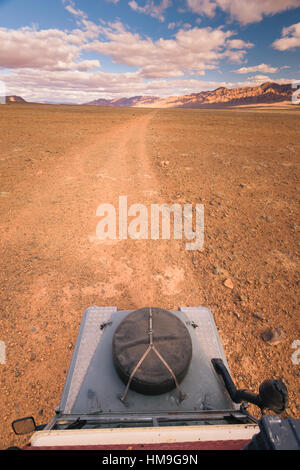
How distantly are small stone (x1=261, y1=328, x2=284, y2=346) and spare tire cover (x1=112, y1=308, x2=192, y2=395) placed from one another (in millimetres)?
2026

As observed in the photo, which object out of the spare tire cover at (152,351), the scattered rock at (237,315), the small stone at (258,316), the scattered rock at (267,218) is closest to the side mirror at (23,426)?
the spare tire cover at (152,351)

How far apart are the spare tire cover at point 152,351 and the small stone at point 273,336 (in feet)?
6.65

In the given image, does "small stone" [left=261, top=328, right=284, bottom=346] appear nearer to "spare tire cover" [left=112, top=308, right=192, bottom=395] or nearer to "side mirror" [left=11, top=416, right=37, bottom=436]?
"spare tire cover" [left=112, top=308, right=192, bottom=395]

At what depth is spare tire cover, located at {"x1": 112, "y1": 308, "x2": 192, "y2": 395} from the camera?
1669 mm

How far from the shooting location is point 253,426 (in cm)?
118

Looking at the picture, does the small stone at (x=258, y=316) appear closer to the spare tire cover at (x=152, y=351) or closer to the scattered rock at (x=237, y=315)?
the scattered rock at (x=237, y=315)

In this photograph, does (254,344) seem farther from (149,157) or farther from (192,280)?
(149,157)

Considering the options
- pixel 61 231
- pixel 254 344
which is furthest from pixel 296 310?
pixel 61 231

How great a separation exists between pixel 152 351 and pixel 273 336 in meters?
2.45

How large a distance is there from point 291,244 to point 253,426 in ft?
16.6

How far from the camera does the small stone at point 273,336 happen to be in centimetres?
322

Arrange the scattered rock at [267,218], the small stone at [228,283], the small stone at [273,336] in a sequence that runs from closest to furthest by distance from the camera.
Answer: the small stone at [273,336] → the small stone at [228,283] → the scattered rock at [267,218]

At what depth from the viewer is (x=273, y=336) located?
10.7 ft

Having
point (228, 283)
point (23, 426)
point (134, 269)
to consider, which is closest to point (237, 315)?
point (228, 283)
